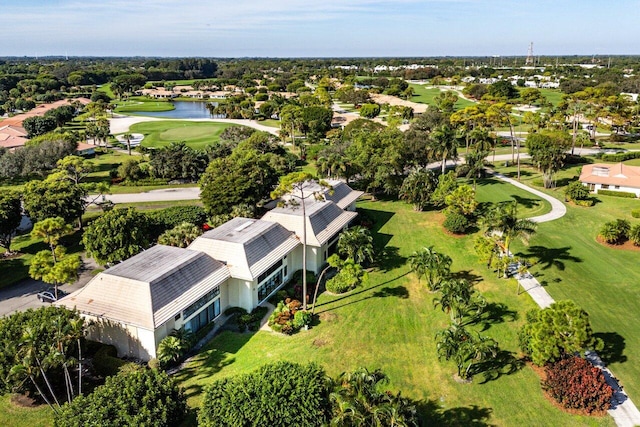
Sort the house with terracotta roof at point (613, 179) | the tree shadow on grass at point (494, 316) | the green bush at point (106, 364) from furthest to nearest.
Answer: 1. the house with terracotta roof at point (613, 179)
2. the tree shadow on grass at point (494, 316)
3. the green bush at point (106, 364)

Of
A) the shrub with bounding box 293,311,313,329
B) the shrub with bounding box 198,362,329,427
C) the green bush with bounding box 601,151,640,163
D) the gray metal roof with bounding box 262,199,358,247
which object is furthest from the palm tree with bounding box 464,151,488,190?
the shrub with bounding box 198,362,329,427

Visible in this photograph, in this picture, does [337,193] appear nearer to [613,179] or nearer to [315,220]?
[315,220]

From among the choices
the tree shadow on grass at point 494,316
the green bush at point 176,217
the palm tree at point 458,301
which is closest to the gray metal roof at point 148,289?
the green bush at point 176,217

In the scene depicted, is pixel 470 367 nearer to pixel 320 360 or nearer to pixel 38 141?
pixel 320 360

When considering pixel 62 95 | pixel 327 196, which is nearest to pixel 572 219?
pixel 327 196

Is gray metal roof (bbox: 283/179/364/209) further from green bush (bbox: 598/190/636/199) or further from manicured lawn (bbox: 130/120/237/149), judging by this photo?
manicured lawn (bbox: 130/120/237/149)

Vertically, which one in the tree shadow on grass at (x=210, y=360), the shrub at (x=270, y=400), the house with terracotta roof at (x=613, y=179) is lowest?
the tree shadow on grass at (x=210, y=360)

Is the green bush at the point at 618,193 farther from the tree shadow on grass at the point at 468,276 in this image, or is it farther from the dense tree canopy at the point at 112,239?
the dense tree canopy at the point at 112,239

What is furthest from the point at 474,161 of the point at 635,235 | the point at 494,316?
the point at 494,316
